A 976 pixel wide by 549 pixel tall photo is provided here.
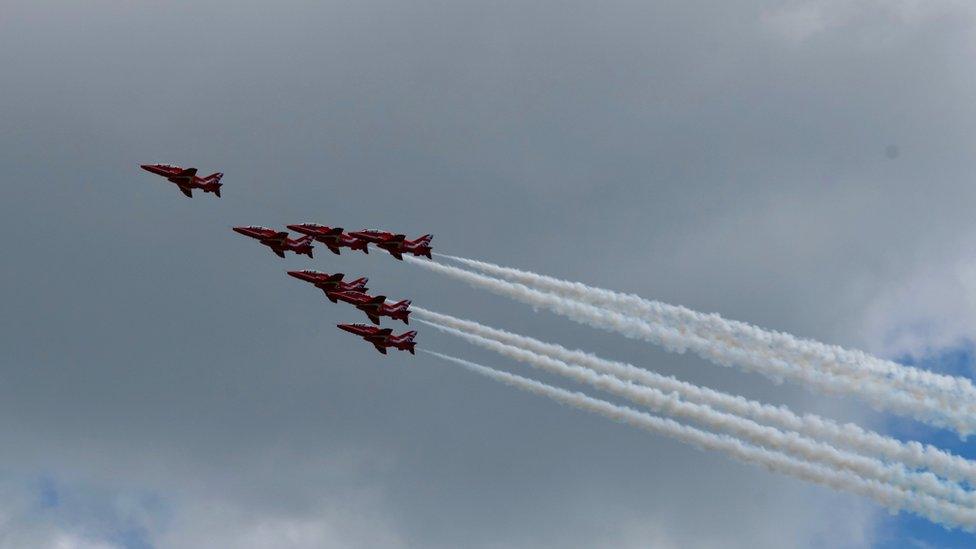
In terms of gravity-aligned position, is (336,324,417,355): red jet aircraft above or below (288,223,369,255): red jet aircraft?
below

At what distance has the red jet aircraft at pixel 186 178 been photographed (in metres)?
137

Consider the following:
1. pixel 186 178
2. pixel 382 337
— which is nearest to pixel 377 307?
pixel 382 337

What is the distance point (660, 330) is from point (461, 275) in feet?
61.3

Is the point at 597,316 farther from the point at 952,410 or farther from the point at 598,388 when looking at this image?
the point at 952,410

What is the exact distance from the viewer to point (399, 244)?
432 ft

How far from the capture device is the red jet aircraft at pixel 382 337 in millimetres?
134000

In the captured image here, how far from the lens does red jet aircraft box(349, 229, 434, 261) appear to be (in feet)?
431

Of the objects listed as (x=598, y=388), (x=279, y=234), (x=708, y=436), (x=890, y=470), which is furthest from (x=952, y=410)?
(x=279, y=234)

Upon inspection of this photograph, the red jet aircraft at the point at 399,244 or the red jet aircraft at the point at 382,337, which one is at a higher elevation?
the red jet aircraft at the point at 399,244

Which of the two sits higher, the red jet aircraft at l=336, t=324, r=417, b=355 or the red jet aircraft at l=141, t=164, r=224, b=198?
the red jet aircraft at l=141, t=164, r=224, b=198

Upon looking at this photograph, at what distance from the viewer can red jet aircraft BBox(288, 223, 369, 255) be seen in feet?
443

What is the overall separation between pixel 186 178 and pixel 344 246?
48.1 feet

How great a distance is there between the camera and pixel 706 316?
117m

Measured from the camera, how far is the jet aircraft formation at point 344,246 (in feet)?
435
